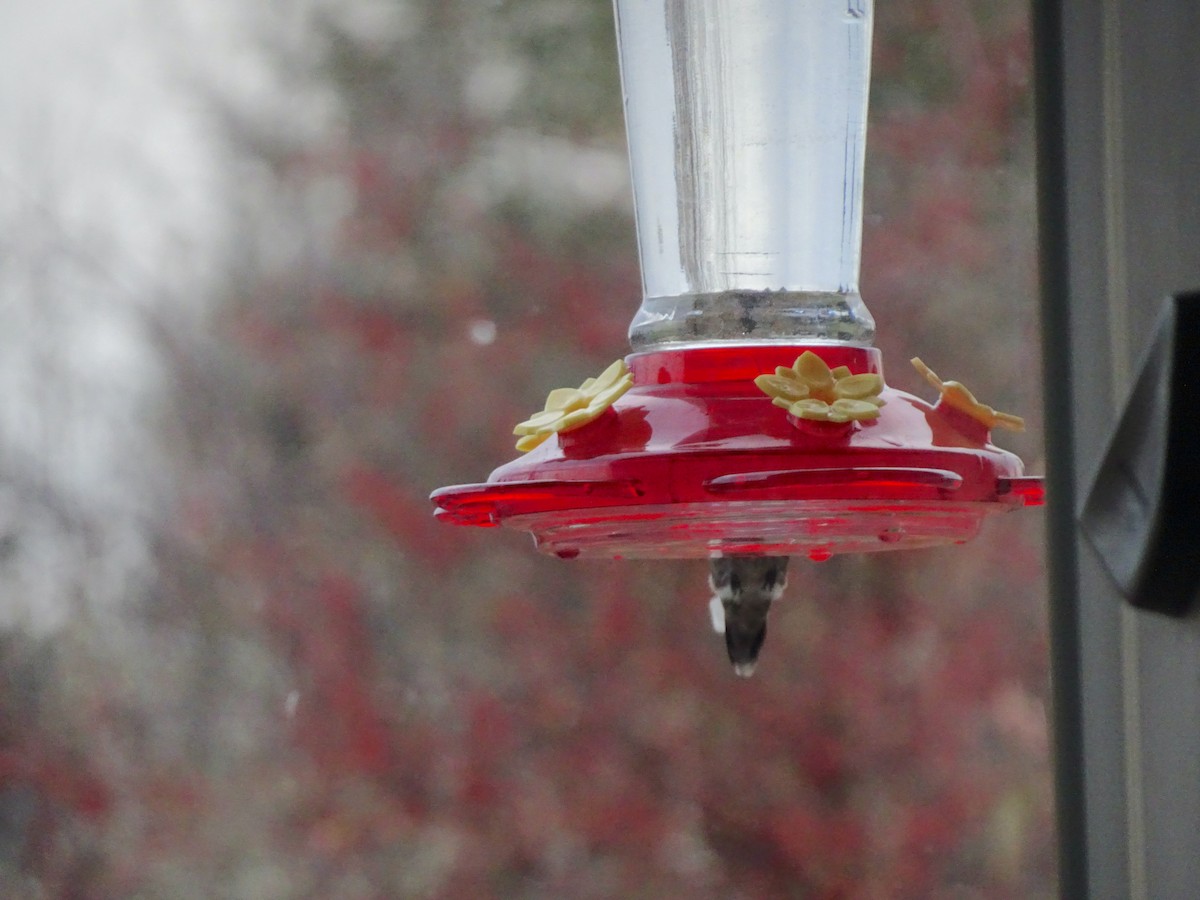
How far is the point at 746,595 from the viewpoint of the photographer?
1138 millimetres

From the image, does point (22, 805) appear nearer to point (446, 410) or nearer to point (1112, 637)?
point (446, 410)

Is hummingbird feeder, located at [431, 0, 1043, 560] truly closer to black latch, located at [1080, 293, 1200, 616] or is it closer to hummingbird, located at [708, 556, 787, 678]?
hummingbird, located at [708, 556, 787, 678]

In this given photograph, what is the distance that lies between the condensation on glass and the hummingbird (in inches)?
9.9

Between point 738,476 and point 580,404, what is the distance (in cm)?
21

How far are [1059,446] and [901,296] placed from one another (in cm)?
244

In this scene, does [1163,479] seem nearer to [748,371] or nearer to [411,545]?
[748,371]

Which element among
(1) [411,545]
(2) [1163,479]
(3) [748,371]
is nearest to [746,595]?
(3) [748,371]

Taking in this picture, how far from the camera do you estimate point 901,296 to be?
2793 millimetres

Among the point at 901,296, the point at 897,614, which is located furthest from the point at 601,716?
the point at 901,296

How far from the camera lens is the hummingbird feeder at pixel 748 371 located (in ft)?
2.77

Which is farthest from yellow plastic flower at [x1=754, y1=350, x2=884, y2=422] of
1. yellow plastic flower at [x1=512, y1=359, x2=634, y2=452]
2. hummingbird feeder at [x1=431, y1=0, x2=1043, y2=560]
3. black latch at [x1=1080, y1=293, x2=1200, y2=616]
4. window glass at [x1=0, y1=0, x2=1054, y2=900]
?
window glass at [x1=0, y1=0, x2=1054, y2=900]

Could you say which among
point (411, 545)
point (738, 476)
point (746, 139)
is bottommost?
point (411, 545)

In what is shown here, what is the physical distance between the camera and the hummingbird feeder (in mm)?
845

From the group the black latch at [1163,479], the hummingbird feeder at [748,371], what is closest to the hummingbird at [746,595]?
the hummingbird feeder at [748,371]
